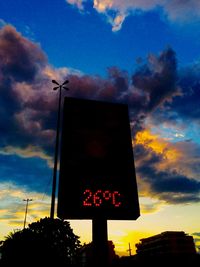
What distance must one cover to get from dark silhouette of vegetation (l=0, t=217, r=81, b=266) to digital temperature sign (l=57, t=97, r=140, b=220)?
11.5 feet

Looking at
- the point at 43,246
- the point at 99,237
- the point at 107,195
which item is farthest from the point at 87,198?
the point at 43,246

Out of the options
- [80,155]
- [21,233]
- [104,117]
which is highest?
[104,117]

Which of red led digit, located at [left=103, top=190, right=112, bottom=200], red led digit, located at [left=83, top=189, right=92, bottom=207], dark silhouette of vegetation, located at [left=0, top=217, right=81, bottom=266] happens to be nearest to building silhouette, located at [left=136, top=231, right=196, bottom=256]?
dark silhouette of vegetation, located at [left=0, top=217, right=81, bottom=266]

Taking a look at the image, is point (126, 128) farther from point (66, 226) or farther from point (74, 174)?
A: point (66, 226)

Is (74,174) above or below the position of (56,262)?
above

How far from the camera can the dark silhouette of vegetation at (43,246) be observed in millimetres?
13406

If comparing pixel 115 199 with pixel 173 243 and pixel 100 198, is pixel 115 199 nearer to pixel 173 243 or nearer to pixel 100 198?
pixel 100 198

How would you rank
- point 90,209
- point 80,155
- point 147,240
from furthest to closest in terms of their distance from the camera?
point 147,240 → point 80,155 → point 90,209

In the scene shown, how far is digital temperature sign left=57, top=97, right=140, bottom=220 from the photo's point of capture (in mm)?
11680

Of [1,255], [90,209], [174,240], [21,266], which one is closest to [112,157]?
[90,209]

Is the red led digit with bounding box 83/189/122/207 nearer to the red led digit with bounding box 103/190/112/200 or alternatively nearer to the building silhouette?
the red led digit with bounding box 103/190/112/200

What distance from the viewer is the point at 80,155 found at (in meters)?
12.4

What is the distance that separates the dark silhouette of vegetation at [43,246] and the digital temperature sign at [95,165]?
11.5 ft

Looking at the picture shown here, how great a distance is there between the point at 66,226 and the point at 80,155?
5745mm
